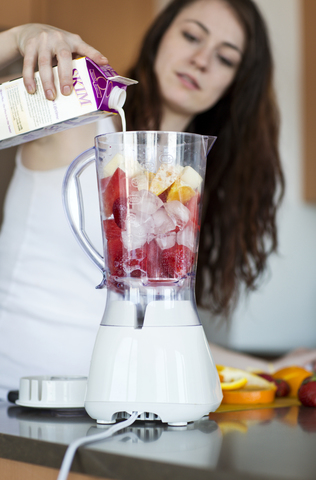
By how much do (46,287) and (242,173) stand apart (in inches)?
29.5

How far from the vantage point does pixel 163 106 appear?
138cm

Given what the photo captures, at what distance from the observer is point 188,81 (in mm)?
1332

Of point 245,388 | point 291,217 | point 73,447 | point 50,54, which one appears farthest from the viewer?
point 291,217

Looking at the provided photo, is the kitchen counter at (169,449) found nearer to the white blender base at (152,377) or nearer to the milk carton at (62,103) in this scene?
the white blender base at (152,377)

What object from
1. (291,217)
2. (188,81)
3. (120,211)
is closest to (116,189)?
(120,211)

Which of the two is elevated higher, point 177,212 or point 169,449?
point 177,212

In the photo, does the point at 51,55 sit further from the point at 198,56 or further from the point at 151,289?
the point at 198,56

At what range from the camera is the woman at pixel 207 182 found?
1096 millimetres

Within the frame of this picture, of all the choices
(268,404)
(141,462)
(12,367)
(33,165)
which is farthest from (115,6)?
(141,462)

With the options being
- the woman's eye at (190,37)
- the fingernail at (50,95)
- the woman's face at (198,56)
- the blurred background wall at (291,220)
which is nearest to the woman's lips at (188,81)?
the woman's face at (198,56)

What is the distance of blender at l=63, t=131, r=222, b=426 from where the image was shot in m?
0.60

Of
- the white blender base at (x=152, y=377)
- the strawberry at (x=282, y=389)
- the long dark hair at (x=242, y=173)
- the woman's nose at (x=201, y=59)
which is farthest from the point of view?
the long dark hair at (x=242, y=173)

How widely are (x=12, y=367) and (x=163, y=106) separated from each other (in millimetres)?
759

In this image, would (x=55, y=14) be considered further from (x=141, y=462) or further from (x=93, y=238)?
(x=141, y=462)
